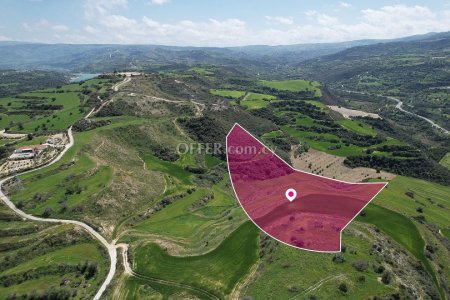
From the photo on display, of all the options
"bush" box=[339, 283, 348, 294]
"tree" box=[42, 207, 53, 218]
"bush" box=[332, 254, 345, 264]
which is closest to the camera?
"bush" box=[339, 283, 348, 294]

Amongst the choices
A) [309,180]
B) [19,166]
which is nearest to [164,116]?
[19,166]

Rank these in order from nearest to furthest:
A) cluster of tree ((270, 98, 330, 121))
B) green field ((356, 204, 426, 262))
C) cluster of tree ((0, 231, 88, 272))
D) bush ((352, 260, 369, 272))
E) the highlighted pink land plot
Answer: the highlighted pink land plot, bush ((352, 260, 369, 272)), cluster of tree ((0, 231, 88, 272)), green field ((356, 204, 426, 262)), cluster of tree ((270, 98, 330, 121))

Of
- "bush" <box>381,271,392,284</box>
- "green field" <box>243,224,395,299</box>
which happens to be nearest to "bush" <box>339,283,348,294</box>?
"green field" <box>243,224,395,299</box>

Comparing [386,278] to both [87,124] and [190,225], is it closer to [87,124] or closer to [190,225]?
[190,225]

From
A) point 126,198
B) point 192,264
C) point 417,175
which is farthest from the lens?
point 417,175

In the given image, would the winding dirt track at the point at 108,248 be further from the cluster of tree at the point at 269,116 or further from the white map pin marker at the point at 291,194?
the cluster of tree at the point at 269,116

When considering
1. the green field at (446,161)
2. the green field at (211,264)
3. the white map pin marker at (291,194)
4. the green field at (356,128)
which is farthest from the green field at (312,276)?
the green field at (356,128)

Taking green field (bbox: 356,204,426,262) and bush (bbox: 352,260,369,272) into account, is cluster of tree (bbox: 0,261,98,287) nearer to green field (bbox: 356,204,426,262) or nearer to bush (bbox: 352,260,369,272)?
bush (bbox: 352,260,369,272)

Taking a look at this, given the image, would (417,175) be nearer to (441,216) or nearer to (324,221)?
(441,216)
